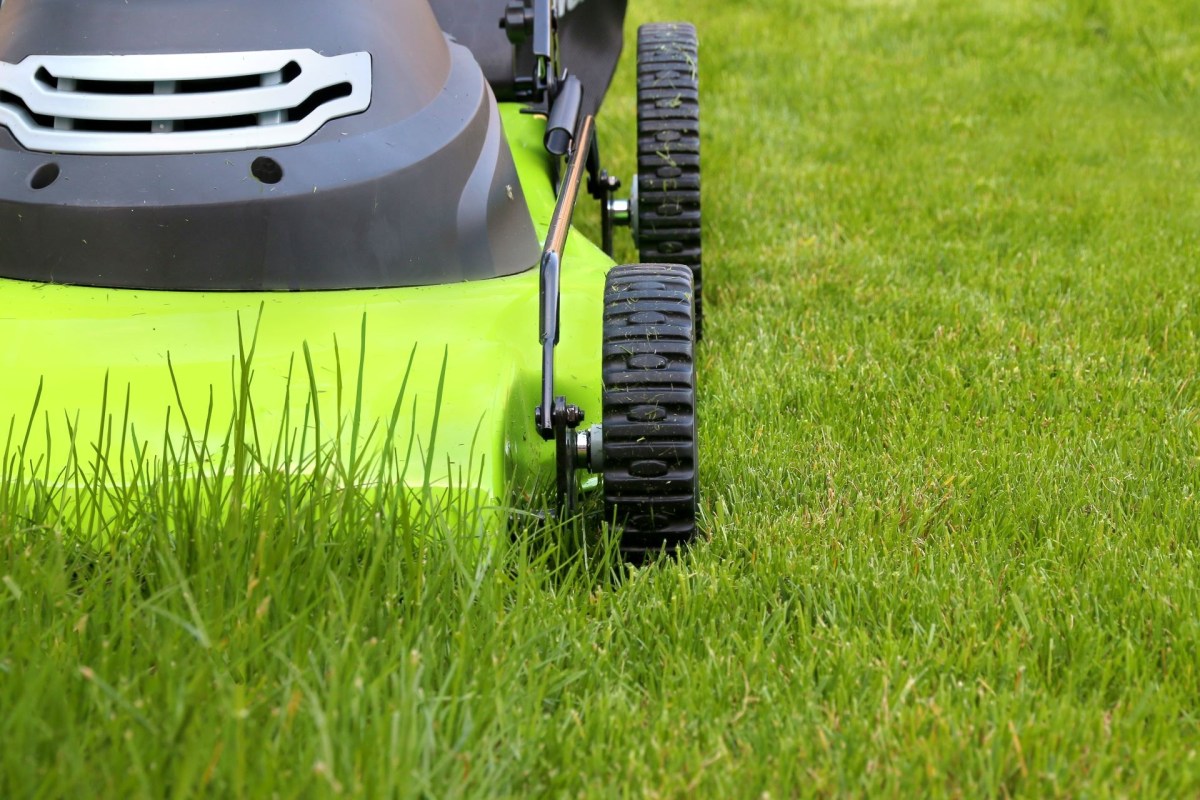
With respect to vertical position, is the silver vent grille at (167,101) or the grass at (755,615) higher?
the silver vent grille at (167,101)

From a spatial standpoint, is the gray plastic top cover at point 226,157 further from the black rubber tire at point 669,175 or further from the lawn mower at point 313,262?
the black rubber tire at point 669,175

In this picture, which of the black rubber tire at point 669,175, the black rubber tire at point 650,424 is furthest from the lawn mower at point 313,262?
the black rubber tire at point 669,175

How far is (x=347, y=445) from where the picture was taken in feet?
5.50

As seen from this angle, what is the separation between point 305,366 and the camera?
181 cm

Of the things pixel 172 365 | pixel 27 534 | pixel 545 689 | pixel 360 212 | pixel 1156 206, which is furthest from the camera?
pixel 1156 206

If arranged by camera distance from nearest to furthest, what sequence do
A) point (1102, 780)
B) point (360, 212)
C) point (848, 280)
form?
point (1102, 780)
point (360, 212)
point (848, 280)

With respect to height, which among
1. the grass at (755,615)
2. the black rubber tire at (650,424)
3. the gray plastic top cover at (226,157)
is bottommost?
the grass at (755,615)

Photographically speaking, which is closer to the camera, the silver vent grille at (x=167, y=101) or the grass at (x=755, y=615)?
the grass at (x=755, y=615)

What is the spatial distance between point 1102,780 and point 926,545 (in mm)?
576

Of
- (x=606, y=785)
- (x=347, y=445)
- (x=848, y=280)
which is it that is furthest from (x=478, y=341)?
(x=848, y=280)

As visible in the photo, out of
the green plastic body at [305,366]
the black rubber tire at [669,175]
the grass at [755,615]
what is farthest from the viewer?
the black rubber tire at [669,175]

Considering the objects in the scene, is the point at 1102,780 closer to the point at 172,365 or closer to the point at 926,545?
the point at 926,545

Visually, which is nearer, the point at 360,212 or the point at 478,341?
the point at 478,341

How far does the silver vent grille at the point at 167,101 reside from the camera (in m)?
1.99
